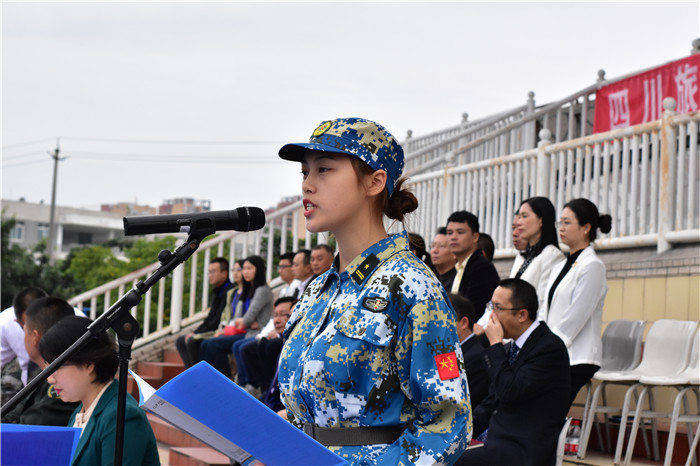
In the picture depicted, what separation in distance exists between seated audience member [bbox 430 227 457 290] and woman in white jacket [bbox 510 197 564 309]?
59cm

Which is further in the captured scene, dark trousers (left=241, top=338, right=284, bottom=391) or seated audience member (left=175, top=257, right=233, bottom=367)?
seated audience member (left=175, top=257, right=233, bottom=367)

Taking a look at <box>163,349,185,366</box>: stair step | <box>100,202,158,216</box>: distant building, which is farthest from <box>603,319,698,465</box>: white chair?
<box>100,202,158,216</box>: distant building

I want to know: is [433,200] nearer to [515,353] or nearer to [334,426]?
[515,353]

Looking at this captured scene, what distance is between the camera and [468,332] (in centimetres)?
542

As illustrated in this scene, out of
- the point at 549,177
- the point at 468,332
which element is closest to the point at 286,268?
the point at 549,177

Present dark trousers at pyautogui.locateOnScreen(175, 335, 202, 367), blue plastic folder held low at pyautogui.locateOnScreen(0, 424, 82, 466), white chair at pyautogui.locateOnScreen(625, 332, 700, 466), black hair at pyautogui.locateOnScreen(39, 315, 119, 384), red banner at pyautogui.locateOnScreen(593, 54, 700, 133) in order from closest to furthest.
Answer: blue plastic folder held low at pyautogui.locateOnScreen(0, 424, 82, 466)
black hair at pyautogui.locateOnScreen(39, 315, 119, 384)
white chair at pyautogui.locateOnScreen(625, 332, 700, 466)
red banner at pyautogui.locateOnScreen(593, 54, 700, 133)
dark trousers at pyautogui.locateOnScreen(175, 335, 202, 367)

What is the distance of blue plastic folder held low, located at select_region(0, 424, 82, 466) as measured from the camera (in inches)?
105

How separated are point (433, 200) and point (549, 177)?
194 centimetres

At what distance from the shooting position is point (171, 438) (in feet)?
28.8

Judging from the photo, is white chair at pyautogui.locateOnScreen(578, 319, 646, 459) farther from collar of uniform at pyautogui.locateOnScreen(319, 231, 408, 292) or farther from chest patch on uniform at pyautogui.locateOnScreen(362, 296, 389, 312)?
chest patch on uniform at pyautogui.locateOnScreen(362, 296, 389, 312)

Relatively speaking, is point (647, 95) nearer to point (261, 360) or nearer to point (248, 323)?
point (248, 323)

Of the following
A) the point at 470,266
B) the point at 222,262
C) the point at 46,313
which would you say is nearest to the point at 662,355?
the point at 470,266

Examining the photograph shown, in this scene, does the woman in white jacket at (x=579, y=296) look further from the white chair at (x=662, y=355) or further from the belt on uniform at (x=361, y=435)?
the belt on uniform at (x=361, y=435)

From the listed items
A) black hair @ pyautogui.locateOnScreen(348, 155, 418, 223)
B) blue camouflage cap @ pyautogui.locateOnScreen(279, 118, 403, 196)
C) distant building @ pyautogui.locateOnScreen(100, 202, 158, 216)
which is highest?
distant building @ pyautogui.locateOnScreen(100, 202, 158, 216)
